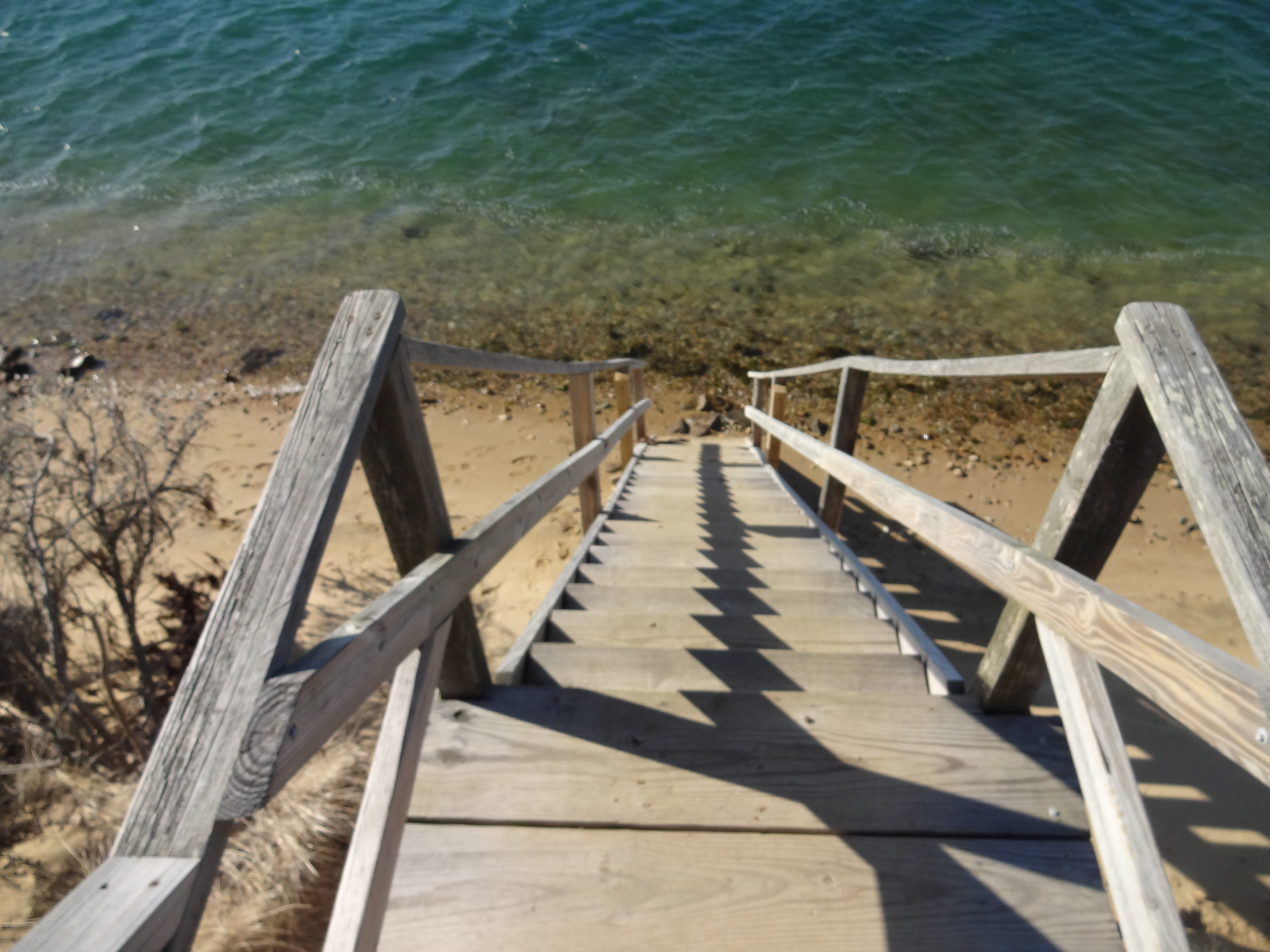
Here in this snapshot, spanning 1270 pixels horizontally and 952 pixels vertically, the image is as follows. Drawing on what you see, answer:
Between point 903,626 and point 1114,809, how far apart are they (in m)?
1.24

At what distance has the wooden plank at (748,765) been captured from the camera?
147 cm

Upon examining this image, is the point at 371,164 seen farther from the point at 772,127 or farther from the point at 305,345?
the point at 772,127

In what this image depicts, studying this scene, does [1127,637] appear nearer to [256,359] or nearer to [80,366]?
[256,359]

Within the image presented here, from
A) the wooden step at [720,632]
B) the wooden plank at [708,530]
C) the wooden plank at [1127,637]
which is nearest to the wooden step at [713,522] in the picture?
the wooden plank at [708,530]

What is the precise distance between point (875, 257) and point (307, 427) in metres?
10.1

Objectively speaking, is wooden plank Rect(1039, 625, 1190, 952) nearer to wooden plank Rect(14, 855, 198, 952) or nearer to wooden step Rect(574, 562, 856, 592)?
wooden plank Rect(14, 855, 198, 952)

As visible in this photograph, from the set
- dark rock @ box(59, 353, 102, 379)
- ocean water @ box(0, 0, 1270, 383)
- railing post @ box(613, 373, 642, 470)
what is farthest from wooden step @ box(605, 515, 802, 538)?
dark rock @ box(59, 353, 102, 379)

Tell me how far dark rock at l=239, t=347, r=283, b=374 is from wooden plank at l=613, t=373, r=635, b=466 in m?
4.76

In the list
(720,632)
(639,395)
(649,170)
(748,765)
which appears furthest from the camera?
(649,170)

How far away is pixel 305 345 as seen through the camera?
27.1ft

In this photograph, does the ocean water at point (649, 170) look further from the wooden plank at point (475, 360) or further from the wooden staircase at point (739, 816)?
the wooden staircase at point (739, 816)

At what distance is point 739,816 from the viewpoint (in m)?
1.48

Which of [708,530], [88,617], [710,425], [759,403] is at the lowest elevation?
[710,425]

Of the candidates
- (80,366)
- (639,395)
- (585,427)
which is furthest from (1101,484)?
(80,366)
